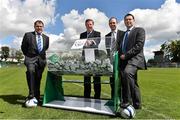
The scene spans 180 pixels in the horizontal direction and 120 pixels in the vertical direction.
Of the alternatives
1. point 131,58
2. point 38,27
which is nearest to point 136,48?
point 131,58

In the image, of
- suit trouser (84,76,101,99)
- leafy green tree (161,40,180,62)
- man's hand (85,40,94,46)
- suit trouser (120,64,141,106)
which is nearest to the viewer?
suit trouser (120,64,141,106)

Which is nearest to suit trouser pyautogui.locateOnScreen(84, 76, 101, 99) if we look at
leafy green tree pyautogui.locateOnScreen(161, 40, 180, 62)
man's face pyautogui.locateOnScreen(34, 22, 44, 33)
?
man's face pyautogui.locateOnScreen(34, 22, 44, 33)

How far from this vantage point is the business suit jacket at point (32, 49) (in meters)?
8.81

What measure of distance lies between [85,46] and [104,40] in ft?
1.88

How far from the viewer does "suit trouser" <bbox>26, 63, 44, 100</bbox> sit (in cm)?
860

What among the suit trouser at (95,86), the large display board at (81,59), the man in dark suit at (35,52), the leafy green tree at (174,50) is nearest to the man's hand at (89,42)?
the large display board at (81,59)

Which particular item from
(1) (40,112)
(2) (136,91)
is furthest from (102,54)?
(1) (40,112)

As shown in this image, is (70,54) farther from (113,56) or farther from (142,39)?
(142,39)

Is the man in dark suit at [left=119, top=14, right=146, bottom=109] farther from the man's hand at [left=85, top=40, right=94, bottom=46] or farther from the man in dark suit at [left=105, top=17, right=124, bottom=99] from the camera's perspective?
the man's hand at [left=85, top=40, right=94, bottom=46]

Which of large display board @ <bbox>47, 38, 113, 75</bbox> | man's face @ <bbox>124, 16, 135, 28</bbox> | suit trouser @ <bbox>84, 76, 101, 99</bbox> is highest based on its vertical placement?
man's face @ <bbox>124, 16, 135, 28</bbox>

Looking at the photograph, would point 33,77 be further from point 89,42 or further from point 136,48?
point 136,48

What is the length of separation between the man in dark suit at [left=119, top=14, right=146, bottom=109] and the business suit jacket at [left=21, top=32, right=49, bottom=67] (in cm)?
251

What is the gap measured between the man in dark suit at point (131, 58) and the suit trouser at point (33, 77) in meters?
2.65

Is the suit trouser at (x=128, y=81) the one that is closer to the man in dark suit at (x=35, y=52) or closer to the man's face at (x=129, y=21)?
the man's face at (x=129, y=21)
